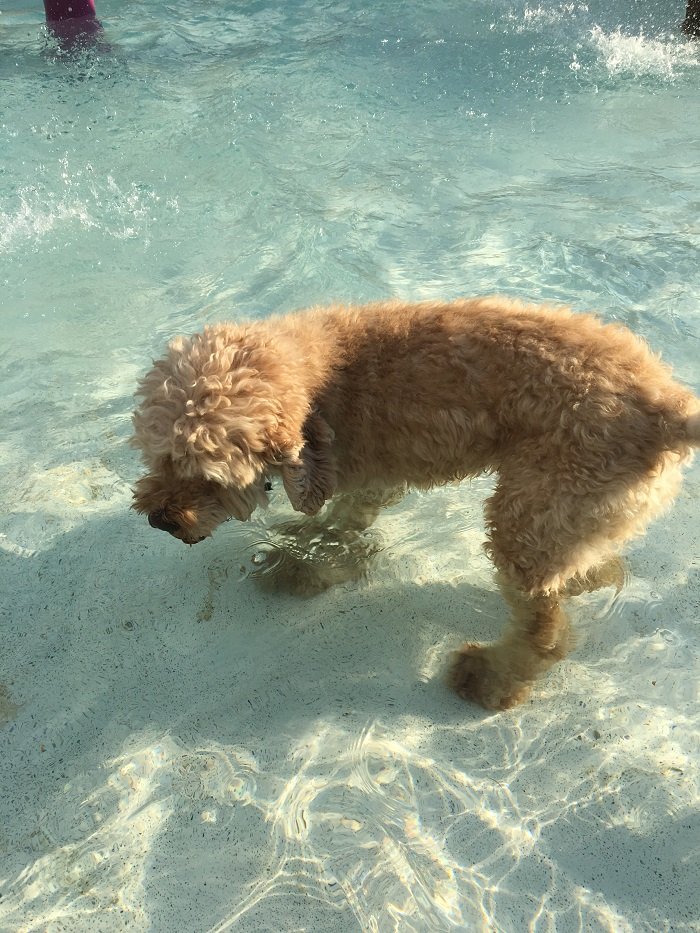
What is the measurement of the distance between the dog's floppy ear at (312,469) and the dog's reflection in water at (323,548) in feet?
2.20

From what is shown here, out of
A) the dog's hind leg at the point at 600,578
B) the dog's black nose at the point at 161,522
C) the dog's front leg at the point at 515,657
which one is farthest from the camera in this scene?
the dog's hind leg at the point at 600,578

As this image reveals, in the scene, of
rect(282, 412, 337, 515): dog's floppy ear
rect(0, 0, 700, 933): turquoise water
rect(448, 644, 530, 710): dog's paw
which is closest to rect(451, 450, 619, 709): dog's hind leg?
rect(448, 644, 530, 710): dog's paw

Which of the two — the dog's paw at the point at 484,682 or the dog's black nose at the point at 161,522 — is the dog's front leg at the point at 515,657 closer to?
the dog's paw at the point at 484,682

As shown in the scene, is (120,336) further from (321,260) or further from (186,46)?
(186,46)

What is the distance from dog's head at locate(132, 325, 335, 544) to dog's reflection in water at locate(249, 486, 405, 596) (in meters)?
0.74

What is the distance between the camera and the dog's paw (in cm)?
320

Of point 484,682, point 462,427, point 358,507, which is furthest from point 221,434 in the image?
point 484,682

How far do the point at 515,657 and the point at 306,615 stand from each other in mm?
1034

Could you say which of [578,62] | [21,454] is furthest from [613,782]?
[578,62]

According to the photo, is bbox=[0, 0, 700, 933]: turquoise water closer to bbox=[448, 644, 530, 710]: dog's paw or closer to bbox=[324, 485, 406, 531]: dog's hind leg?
bbox=[448, 644, 530, 710]: dog's paw

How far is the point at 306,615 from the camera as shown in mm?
3625

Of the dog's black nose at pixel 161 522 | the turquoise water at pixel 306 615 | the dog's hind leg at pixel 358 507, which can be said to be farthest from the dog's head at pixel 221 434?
the turquoise water at pixel 306 615

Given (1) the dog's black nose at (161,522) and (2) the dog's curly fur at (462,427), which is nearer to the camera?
(2) the dog's curly fur at (462,427)

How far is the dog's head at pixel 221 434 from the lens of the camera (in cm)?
278
